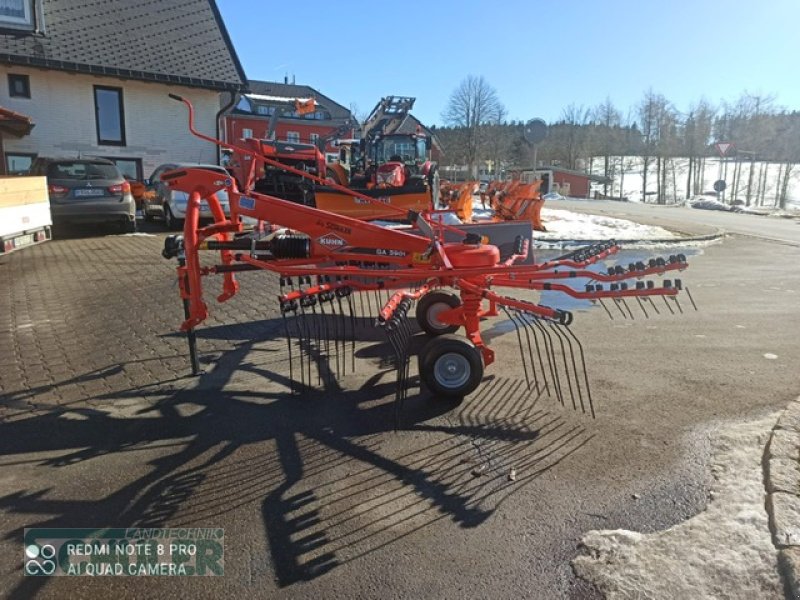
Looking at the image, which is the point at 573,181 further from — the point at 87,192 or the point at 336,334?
the point at 336,334

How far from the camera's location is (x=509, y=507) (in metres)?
3.41

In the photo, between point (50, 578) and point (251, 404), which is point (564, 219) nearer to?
point (251, 404)

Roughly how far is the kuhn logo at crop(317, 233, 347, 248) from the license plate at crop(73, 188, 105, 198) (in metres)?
10.3

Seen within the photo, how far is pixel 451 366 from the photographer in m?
4.87

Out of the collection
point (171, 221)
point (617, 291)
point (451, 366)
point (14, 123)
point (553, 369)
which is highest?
point (14, 123)

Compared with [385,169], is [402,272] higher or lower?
lower

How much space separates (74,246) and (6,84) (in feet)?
31.4

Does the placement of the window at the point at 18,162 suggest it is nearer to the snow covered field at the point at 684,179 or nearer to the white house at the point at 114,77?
the white house at the point at 114,77

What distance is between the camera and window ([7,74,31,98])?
1814 centimetres

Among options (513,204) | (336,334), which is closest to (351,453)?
(336,334)

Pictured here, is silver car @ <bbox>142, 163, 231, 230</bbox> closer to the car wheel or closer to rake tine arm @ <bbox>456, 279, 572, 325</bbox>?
the car wheel

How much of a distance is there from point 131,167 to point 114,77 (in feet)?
9.36

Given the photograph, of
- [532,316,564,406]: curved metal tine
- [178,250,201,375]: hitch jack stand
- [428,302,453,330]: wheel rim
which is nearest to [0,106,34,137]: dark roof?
[178,250,201,375]: hitch jack stand

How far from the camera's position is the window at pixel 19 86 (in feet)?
59.5
